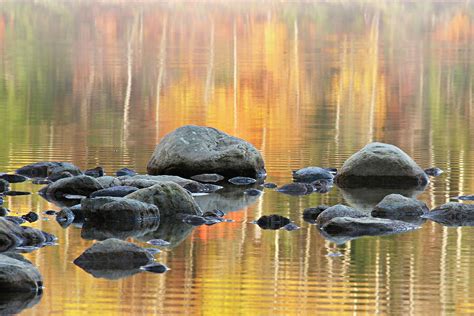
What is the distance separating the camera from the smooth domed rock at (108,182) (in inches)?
897

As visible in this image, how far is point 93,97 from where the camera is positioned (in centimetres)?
4572

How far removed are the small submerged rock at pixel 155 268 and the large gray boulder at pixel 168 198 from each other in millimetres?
4033

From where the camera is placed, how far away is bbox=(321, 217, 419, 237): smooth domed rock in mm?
19328

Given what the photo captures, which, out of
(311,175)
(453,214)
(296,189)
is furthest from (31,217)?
(311,175)

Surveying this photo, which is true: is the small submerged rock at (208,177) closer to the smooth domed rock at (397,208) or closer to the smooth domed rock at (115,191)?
the smooth domed rock at (115,191)

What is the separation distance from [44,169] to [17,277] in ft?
35.2

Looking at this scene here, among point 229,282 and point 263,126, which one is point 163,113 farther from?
point 229,282

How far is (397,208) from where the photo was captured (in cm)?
2097

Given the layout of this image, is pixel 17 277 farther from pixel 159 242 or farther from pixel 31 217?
pixel 31 217

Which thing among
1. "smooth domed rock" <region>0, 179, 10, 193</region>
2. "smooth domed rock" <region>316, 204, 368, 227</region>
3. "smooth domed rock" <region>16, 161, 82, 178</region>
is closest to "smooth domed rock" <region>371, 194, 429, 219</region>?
"smooth domed rock" <region>316, 204, 368, 227</region>

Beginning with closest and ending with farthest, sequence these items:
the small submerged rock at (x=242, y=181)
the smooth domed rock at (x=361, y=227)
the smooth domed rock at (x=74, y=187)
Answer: the smooth domed rock at (x=361, y=227)
the smooth domed rock at (x=74, y=187)
the small submerged rock at (x=242, y=181)

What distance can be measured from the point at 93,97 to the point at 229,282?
30.4 metres

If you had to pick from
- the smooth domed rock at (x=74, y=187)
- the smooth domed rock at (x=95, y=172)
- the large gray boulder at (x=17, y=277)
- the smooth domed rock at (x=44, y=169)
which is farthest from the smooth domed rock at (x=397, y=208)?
the large gray boulder at (x=17, y=277)

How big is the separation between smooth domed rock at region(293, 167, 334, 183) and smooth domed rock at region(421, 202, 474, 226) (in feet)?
13.7
